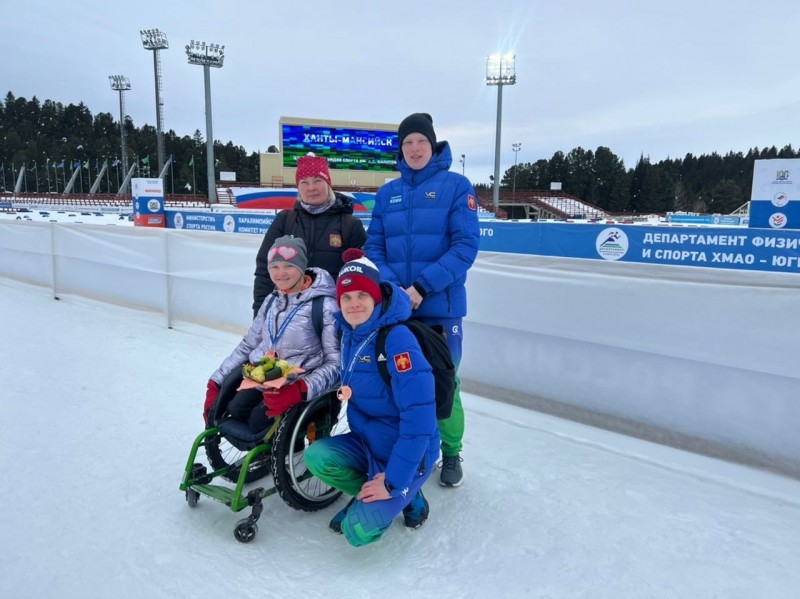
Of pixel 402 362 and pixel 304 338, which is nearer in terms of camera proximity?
pixel 402 362

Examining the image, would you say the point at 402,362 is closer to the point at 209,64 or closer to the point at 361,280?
the point at 361,280

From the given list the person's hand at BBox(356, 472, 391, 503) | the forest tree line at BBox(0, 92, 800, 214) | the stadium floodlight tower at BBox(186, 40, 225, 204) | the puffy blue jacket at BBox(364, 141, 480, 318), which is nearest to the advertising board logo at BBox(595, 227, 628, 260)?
the puffy blue jacket at BBox(364, 141, 480, 318)

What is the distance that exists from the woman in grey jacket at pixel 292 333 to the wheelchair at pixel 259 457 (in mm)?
69

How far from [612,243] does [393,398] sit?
737 centimetres

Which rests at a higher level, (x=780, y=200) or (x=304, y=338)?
(x=780, y=200)

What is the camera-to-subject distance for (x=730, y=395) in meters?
2.76

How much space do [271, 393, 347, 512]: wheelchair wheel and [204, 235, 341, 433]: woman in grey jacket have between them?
97mm

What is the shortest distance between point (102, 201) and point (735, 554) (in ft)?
147

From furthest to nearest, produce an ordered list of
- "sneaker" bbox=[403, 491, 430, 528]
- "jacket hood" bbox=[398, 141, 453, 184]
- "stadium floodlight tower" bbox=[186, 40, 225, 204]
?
"stadium floodlight tower" bbox=[186, 40, 225, 204]
"jacket hood" bbox=[398, 141, 453, 184]
"sneaker" bbox=[403, 491, 430, 528]

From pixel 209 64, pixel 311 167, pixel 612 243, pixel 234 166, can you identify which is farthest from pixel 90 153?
pixel 311 167

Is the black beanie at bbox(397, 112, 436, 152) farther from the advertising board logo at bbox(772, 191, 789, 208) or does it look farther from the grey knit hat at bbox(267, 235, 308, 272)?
the advertising board logo at bbox(772, 191, 789, 208)

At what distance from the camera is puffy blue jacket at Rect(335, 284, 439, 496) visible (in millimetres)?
1900

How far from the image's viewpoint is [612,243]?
8453 millimetres

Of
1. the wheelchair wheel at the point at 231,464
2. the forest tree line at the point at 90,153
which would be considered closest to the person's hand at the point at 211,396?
the wheelchair wheel at the point at 231,464
